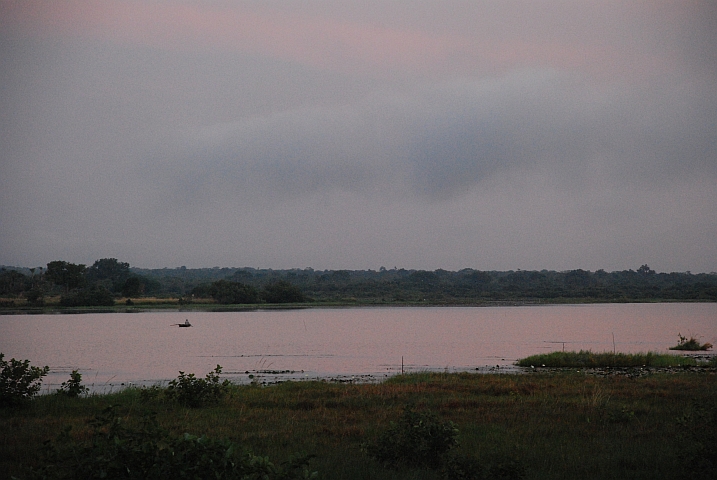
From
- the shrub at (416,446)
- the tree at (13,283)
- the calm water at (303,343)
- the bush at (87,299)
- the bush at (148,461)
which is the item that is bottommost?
the calm water at (303,343)

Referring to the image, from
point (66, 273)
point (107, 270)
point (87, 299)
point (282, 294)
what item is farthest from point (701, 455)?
point (107, 270)

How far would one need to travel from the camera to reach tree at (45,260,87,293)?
117812mm

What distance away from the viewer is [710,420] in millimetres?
12109

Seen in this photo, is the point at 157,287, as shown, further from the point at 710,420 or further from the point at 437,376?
the point at 710,420

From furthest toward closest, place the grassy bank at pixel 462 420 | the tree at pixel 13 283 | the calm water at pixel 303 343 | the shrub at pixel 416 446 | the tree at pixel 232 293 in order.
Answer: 1. the tree at pixel 232 293
2. the tree at pixel 13 283
3. the calm water at pixel 303 343
4. the shrub at pixel 416 446
5. the grassy bank at pixel 462 420

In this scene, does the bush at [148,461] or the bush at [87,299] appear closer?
the bush at [148,461]

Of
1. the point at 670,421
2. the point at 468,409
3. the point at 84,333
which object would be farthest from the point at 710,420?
the point at 84,333

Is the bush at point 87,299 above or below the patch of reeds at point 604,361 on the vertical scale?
above

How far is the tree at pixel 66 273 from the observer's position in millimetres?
117812

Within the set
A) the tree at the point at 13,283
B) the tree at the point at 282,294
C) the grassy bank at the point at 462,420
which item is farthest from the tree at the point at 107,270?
the grassy bank at the point at 462,420

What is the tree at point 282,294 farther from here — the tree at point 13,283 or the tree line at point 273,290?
the tree at point 13,283

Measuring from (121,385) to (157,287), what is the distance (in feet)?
415

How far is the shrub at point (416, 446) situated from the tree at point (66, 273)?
380ft

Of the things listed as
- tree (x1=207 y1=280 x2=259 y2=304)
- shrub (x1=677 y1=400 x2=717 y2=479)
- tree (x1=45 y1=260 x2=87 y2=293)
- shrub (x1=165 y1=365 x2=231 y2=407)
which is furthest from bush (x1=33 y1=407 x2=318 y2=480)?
tree (x1=45 y1=260 x2=87 y2=293)
